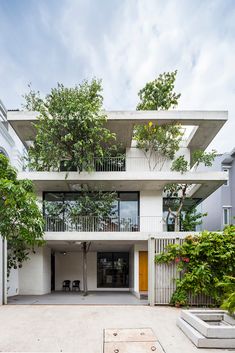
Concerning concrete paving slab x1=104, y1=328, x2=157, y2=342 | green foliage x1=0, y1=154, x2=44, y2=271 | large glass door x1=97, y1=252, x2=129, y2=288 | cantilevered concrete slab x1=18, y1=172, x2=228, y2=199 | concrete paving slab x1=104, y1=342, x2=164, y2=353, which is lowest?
large glass door x1=97, y1=252, x2=129, y2=288

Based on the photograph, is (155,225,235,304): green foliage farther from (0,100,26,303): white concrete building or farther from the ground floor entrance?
(0,100,26,303): white concrete building

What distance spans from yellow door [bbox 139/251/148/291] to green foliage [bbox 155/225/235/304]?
328 centimetres

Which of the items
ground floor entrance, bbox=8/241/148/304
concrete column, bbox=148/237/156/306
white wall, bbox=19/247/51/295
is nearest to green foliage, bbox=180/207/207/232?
ground floor entrance, bbox=8/241/148/304

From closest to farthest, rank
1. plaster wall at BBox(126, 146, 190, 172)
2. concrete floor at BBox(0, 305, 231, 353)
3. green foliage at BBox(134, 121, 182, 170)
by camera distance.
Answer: concrete floor at BBox(0, 305, 231, 353)
green foliage at BBox(134, 121, 182, 170)
plaster wall at BBox(126, 146, 190, 172)

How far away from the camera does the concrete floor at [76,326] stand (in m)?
5.95

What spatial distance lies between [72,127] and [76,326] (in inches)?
323

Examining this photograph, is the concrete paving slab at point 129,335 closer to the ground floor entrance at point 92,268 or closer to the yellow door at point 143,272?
the yellow door at point 143,272

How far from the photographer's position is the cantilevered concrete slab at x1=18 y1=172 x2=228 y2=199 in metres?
13.3

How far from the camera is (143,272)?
1359 centimetres

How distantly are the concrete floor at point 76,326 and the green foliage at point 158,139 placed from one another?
309 inches

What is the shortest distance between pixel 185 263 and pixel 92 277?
25.9 ft

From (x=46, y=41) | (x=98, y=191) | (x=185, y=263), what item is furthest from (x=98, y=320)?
(x=46, y=41)

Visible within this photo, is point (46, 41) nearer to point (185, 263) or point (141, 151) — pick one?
point (141, 151)

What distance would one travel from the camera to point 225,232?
1041cm
